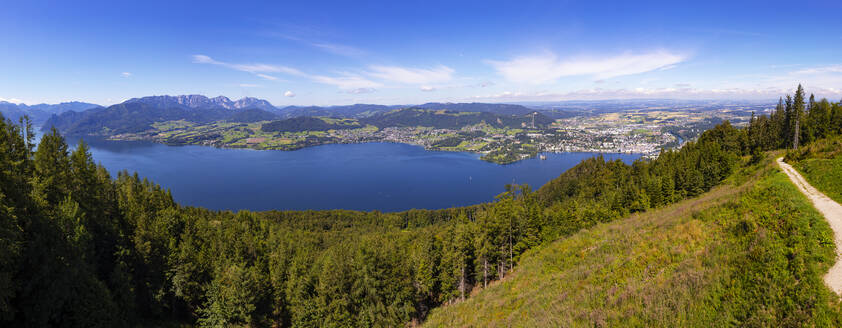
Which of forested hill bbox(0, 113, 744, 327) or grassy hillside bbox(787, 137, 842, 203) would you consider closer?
grassy hillside bbox(787, 137, 842, 203)

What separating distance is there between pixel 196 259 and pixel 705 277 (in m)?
34.8

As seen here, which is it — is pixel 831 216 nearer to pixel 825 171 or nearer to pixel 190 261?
pixel 825 171

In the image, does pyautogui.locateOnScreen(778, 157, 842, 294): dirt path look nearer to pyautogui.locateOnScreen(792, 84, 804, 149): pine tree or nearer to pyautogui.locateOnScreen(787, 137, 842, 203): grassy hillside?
pyautogui.locateOnScreen(787, 137, 842, 203): grassy hillside

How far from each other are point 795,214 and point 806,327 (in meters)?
7.72

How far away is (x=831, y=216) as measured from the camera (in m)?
12.5

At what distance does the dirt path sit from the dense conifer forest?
17.1 meters

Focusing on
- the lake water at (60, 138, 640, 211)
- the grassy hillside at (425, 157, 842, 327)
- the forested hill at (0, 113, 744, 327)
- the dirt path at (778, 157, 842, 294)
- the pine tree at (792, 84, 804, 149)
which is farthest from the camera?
the lake water at (60, 138, 640, 211)

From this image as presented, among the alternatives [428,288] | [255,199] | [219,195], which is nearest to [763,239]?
[428,288]

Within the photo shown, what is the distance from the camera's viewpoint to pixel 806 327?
6984 mm

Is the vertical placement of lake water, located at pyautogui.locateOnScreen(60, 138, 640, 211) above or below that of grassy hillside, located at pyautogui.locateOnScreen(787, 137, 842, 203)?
below

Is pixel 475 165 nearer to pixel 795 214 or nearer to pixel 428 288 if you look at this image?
pixel 428 288

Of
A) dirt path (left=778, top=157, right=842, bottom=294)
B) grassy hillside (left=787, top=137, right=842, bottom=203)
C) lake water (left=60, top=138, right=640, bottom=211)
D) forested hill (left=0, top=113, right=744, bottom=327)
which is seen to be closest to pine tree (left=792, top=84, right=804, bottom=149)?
forested hill (left=0, top=113, right=744, bottom=327)

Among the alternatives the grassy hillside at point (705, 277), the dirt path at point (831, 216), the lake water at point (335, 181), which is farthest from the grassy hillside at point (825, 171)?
the lake water at point (335, 181)

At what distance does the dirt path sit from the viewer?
8.12m
